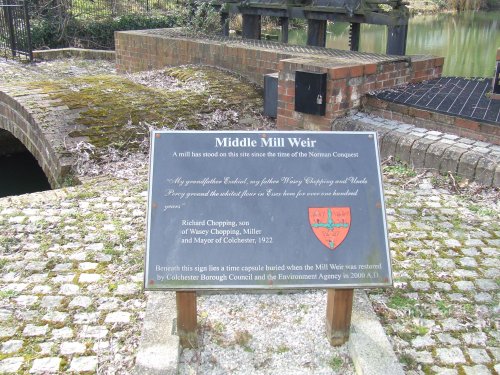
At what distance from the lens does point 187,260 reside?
2.70 metres

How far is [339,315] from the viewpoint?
289cm

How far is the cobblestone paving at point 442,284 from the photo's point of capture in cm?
292

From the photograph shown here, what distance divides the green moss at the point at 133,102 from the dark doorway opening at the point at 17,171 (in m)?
3.25

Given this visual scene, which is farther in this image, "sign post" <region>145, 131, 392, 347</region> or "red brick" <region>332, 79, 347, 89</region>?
"red brick" <region>332, 79, 347, 89</region>

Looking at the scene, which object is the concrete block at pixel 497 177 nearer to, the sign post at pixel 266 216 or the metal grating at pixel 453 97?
the metal grating at pixel 453 97

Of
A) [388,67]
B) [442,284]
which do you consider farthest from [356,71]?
[442,284]

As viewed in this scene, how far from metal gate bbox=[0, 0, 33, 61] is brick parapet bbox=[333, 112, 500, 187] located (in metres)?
9.44

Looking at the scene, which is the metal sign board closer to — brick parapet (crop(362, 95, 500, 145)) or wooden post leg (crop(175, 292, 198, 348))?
wooden post leg (crop(175, 292, 198, 348))

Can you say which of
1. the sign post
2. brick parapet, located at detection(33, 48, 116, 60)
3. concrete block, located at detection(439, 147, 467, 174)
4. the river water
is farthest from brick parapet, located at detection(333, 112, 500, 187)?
the river water

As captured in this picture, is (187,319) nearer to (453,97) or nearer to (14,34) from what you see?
(453,97)

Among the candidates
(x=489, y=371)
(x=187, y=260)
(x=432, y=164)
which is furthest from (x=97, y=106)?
(x=489, y=371)

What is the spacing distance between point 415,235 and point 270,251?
6.17 feet

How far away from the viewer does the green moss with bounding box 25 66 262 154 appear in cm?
605

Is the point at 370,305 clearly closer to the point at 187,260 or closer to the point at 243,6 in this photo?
the point at 187,260
